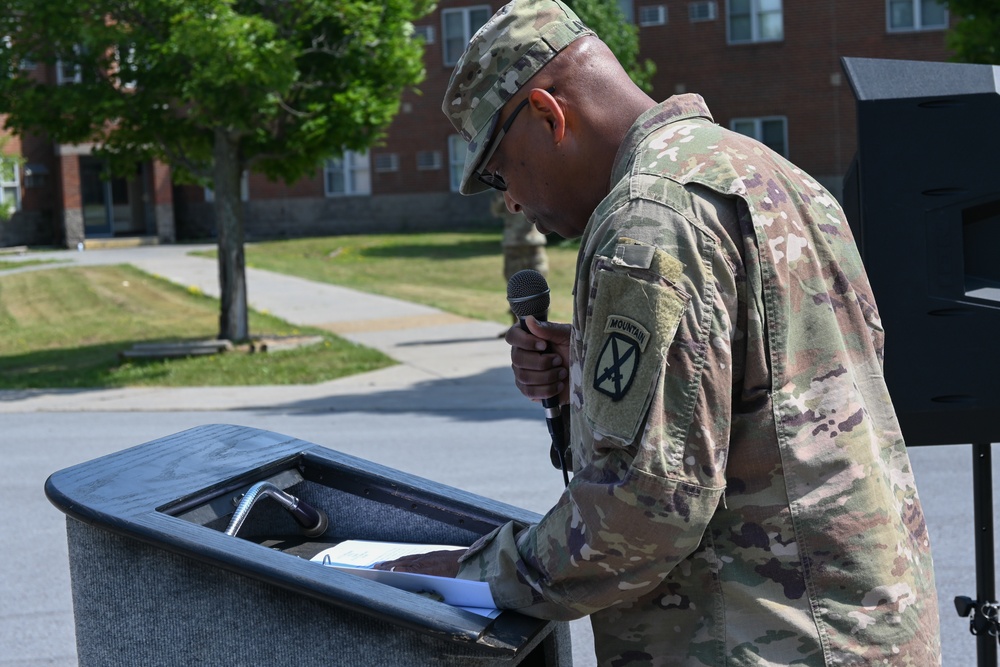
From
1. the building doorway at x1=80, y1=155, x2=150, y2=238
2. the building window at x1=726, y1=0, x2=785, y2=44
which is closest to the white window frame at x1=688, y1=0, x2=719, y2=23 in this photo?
the building window at x1=726, y1=0, x2=785, y2=44

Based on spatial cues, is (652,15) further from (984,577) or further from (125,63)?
(984,577)

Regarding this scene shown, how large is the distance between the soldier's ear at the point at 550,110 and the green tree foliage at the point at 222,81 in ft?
36.9

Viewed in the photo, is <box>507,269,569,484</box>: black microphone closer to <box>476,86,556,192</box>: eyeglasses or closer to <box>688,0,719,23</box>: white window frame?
<box>476,86,556,192</box>: eyeglasses

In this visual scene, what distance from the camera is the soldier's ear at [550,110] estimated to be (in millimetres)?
1857

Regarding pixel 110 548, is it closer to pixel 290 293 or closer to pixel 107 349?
pixel 107 349

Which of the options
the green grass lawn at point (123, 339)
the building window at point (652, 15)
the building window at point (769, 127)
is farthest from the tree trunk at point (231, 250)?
the building window at point (652, 15)

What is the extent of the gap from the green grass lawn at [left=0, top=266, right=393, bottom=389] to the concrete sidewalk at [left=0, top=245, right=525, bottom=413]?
0.43 metres

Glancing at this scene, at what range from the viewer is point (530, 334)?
2.19 metres

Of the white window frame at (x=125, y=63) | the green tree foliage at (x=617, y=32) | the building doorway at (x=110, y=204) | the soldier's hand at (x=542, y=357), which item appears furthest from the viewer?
the building doorway at (x=110, y=204)

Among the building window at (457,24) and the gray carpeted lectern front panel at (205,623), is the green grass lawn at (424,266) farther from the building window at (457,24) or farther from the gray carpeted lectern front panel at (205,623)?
the gray carpeted lectern front panel at (205,623)

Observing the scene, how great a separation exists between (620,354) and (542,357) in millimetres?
565

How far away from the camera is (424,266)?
88.1ft

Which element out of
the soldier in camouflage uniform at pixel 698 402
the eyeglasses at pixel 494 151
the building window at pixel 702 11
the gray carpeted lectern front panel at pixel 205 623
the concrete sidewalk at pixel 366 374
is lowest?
the concrete sidewalk at pixel 366 374

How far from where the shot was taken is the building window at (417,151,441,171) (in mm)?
38219
